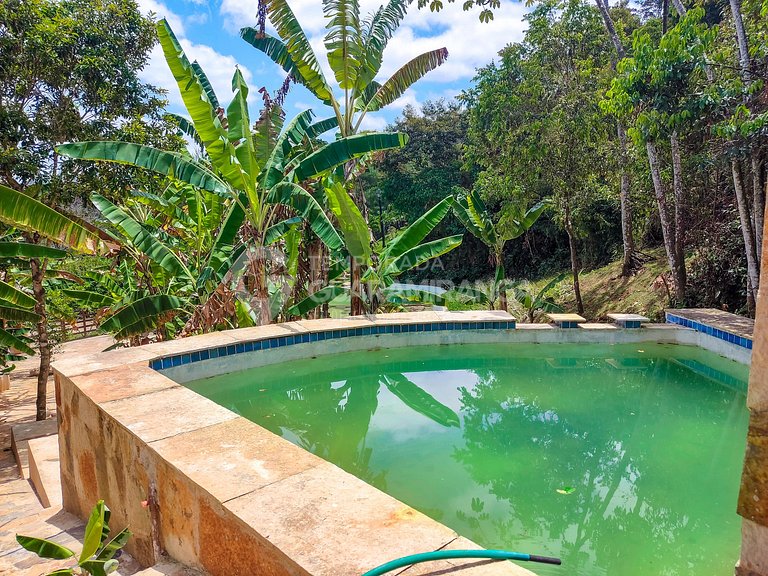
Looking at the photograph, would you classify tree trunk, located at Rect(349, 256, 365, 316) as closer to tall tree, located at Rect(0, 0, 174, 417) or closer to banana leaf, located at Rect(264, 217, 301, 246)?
banana leaf, located at Rect(264, 217, 301, 246)

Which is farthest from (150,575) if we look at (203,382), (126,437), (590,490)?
(203,382)

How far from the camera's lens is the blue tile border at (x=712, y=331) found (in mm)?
5445

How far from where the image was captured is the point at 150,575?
1.94 meters

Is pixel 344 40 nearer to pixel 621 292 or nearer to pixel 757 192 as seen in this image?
pixel 757 192

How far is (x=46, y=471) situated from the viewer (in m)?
4.66

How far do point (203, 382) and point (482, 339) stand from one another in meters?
3.45

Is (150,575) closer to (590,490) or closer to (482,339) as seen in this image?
(590,490)

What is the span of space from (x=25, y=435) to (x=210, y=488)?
7.15m

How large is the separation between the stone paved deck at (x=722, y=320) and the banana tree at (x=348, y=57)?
181 inches

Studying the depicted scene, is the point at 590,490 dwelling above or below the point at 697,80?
below

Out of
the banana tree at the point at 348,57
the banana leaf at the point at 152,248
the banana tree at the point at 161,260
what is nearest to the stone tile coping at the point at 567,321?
the banana tree at the point at 348,57

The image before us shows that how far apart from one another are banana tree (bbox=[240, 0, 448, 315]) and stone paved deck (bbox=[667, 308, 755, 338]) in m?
4.59

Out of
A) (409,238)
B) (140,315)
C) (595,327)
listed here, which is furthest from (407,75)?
(140,315)

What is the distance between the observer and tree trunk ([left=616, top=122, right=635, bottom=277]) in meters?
10.6
